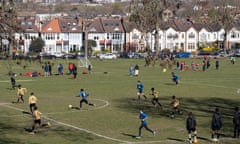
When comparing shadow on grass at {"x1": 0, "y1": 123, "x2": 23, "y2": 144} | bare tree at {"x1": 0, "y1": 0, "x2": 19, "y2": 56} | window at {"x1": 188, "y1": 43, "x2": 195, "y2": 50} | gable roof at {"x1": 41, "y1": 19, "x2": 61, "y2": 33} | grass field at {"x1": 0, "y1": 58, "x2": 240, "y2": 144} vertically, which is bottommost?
shadow on grass at {"x1": 0, "y1": 123, "x2": 23, "y2": 144}

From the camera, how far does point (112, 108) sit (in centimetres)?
4175

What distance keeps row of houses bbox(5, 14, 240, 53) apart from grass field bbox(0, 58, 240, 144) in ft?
231

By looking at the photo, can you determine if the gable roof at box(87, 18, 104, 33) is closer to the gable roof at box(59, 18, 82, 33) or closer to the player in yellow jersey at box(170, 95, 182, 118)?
the gable roof at box(59, 18, 82, 33)

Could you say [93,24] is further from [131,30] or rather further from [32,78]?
[32,78]

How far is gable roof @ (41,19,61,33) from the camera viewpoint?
455 ft

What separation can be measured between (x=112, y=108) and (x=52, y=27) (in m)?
99.4

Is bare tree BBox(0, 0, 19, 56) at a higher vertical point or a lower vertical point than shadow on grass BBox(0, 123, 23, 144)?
higher

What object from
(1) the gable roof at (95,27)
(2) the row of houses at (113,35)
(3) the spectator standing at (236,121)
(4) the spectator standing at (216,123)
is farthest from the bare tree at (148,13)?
(4) the spectator standing at (216,123)

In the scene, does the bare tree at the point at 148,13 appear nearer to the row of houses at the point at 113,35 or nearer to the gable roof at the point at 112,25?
the row of houses at the point at 113,35

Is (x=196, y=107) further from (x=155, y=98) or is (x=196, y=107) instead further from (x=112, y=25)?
(x=112, y=25)

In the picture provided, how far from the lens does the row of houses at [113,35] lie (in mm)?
139125

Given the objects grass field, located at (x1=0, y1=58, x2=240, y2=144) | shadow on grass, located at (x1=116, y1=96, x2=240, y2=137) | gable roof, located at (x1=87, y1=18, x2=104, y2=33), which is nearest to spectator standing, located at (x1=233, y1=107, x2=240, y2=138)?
grass field, located at (x1=0, y1=58, x2=240, y2=144)

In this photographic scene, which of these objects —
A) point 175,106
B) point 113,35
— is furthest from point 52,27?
point 175,106

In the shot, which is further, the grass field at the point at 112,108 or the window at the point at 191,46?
the window at the point at 191,46
